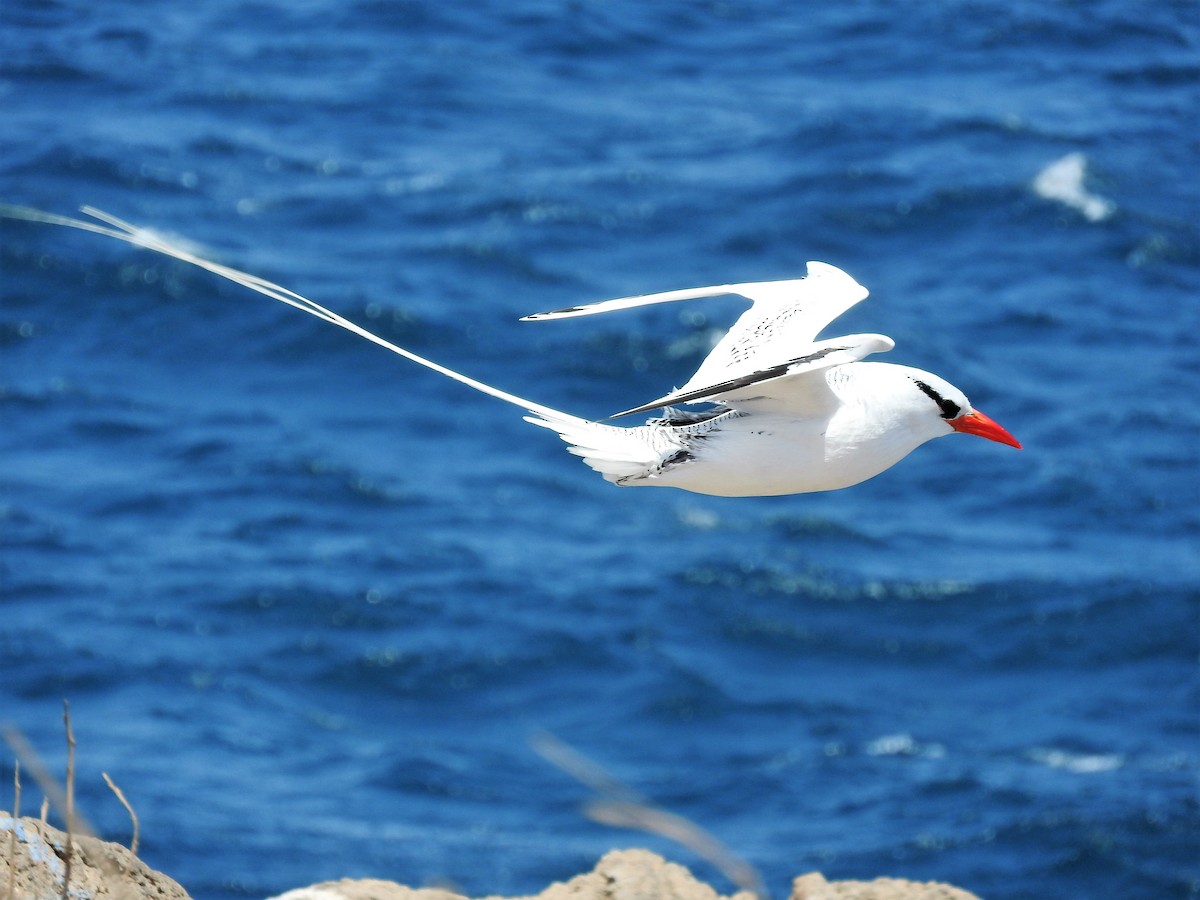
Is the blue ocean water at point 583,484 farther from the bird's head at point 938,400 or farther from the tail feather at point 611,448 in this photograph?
the tail feather at point 611,448

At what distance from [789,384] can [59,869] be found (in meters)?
4.21

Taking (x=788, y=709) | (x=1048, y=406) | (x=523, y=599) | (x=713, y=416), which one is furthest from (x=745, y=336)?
(x=1048, y=406)

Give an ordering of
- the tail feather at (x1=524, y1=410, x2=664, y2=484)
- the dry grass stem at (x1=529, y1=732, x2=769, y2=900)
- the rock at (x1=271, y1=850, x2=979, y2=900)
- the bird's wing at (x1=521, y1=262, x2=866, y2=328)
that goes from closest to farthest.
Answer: the dry grass stem at (x1=529, y1=732, x2=769, y2=900) < the tail feather at (x1=524, y1=410, x2=664, y2=484) < the bird's wing at (x1=521, y1=262, x2=866, y2=328) < the rock at (x1=271, y1=850, x2=979, y2=900)

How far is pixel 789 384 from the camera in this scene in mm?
8109

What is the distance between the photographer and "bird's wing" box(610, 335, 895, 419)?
753 centimetres

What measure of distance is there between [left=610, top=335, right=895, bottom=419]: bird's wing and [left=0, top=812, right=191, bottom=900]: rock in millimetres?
3257

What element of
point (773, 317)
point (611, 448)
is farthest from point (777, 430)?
point (773, 317)

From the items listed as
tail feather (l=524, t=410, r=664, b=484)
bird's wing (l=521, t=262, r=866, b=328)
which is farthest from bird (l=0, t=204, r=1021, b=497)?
bird's wing (l=521, t=262, r=866, b=328)

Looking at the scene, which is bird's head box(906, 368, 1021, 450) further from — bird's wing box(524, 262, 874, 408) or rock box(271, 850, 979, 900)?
rock box(271, 850, 979, 900)

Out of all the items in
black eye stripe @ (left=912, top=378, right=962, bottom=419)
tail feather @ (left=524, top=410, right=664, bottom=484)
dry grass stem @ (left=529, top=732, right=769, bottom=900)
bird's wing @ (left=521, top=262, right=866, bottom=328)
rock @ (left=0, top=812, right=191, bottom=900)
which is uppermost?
bird's wing @ (left=521, top=262, right=866, bottom=328)

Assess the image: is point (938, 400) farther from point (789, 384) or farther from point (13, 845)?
point (13, 845)

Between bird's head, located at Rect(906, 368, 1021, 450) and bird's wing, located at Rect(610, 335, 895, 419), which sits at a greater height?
bird's head, located at Rect(906, 368, 1021, 450)

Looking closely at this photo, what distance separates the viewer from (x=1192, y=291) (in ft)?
114

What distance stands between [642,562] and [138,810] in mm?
10089
